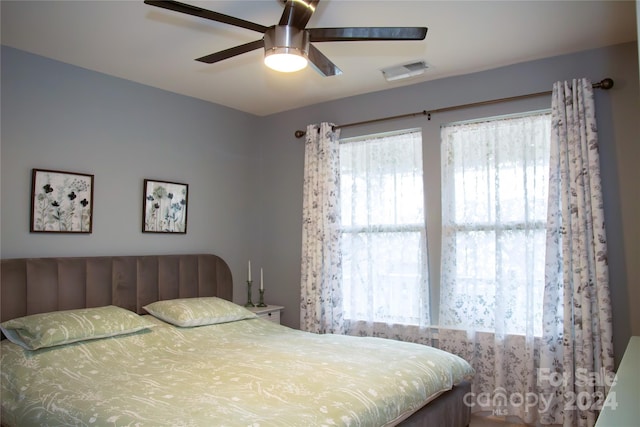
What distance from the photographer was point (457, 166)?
365 centimetres

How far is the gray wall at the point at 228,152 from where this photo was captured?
3037 mm

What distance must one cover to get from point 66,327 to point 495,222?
9.70ft

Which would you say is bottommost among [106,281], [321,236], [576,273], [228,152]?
[106,281]

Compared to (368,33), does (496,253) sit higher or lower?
lower

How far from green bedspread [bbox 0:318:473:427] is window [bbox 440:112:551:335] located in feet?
2.49

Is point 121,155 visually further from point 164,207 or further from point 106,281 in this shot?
point 106,281

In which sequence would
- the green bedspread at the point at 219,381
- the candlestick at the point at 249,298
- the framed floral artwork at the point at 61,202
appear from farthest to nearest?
the candlestick at the point at 249,298, the framed floral artwork at the point at 61,202, the green bedspread at the point at 219,381

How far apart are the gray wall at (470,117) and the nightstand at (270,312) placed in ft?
0.46

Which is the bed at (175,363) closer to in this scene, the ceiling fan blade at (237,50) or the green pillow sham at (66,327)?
the green pillow sham at (66,327)

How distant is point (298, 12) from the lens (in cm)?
219

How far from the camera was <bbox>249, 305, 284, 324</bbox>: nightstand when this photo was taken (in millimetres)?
4241

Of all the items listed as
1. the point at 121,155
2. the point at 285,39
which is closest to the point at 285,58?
the point at 285,39

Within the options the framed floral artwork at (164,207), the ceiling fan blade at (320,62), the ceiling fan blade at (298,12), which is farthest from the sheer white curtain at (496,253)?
the framed floral artwork at (164,207)

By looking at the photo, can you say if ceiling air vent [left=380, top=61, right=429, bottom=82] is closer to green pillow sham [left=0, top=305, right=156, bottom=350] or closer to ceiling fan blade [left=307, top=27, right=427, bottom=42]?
ceiling fan blade [left=307, top=27, right=427, bottom=42]
